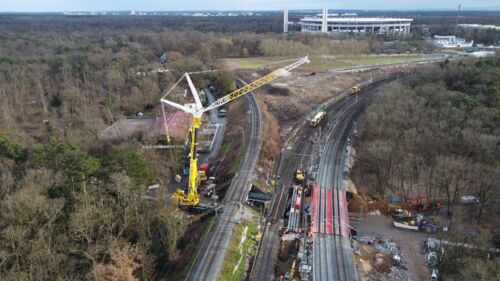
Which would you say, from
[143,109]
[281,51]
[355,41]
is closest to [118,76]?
[143,109]

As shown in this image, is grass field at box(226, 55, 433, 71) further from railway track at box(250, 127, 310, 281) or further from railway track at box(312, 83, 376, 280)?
railway track at box(250, 127, 310, 281)

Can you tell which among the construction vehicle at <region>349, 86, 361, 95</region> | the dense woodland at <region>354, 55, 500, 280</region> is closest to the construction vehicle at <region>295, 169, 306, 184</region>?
the dense woodland at <region>354, 55, 500, 280</region>

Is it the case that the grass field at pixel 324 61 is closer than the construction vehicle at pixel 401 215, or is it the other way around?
the construction vehicle at pixel 401 215

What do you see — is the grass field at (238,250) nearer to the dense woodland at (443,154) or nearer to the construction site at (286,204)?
the construction site at (286,204)

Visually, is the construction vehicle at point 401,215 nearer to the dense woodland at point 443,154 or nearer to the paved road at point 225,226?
the dense woodland at point 443,154

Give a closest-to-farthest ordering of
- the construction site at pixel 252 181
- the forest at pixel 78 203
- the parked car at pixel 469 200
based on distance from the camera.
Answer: the forest at pixel 78 203 < the construction site at pixel 252 181 < the parked car at pixel 469 200

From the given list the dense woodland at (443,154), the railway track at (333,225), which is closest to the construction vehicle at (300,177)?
the railway track at (333,225)

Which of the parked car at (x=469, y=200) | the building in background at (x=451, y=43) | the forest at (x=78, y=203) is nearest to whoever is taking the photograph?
the forest at (x=78, y=203)

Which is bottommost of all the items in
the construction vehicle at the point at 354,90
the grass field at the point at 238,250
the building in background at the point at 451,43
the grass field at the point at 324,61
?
the grass field at the point at 238,250

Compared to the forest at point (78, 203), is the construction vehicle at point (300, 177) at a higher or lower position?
lower
